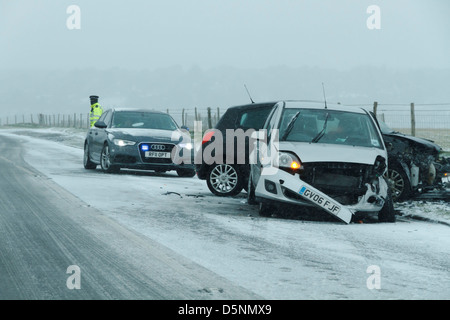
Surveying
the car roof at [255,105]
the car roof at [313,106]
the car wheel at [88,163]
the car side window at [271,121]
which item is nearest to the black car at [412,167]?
the car roof at [313,106]

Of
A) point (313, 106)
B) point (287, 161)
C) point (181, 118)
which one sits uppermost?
point (313, 106)

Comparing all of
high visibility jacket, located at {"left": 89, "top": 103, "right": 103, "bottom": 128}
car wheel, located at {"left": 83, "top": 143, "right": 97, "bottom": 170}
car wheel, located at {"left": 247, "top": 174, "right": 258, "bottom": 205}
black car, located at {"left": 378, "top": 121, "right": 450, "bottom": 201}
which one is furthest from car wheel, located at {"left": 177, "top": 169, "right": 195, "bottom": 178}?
high visibility jacket, located at {"left": 89, "top": 103, "right": 103, "bottom": 128}

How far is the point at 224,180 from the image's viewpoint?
489 inches

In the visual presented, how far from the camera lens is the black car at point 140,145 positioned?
1606 centimetres

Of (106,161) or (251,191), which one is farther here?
(106,161)

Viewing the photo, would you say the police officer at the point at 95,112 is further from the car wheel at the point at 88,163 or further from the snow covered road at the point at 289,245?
the snow covered road at the point at 289,245

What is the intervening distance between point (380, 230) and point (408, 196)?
3.37 meters

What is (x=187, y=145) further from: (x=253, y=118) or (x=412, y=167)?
(x=412, y=167)

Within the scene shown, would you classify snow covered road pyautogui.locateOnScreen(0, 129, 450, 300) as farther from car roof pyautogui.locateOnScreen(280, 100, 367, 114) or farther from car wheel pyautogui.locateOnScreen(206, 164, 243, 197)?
car roof pyautogui.locateOnScreen(280, 100, 367, 114)

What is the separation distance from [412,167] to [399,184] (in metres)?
0.36

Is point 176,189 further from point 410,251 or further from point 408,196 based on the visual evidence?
point 410,251

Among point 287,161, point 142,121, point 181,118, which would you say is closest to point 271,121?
point 287,161

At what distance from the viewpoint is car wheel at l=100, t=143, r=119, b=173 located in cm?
1633
